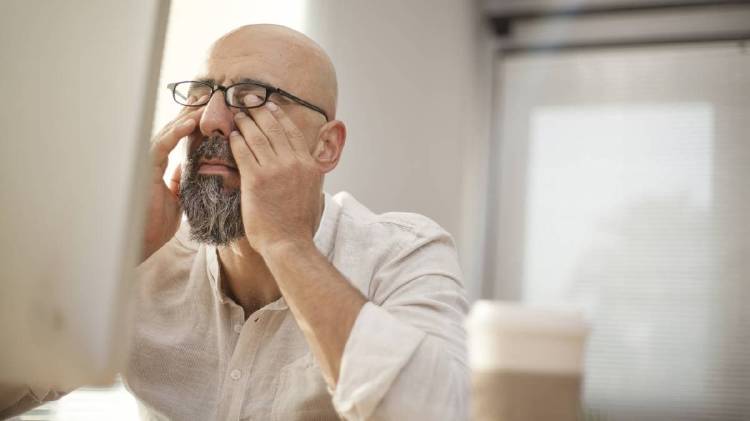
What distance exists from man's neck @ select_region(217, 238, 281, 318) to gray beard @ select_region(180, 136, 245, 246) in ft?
0.10

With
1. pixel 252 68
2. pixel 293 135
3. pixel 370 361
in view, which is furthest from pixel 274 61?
pixel 370 361

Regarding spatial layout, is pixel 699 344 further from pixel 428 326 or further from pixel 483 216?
pixel 428 326

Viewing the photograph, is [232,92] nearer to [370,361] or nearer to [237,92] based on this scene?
[237,92]

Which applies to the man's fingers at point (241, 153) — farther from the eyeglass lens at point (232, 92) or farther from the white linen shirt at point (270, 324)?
the white linen shirt at point (270, 324)

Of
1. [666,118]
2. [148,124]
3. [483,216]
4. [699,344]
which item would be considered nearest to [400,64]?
[483,216]

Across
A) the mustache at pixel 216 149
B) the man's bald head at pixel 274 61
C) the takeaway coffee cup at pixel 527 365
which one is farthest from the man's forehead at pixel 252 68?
the takeaway coffee cup at pixel 527 365

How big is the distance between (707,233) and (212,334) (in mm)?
1728

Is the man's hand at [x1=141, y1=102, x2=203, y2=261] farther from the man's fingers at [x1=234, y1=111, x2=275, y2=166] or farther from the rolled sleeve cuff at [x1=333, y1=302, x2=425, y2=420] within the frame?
the rolled sleeve cuff at [x1=333, y1=302, x2=425, y2=420]

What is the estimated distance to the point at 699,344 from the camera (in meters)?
2.28

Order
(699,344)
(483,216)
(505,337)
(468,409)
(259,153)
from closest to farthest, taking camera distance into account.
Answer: (505,337) < (468,409) < (259,153) < (699,344) < (483,216)

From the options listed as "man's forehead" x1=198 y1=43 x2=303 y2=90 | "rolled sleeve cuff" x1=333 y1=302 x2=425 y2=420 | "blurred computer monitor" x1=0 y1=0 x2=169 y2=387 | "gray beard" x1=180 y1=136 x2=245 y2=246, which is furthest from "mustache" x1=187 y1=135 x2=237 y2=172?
"blurred computer monitor" x1=0 y1=0 x2=169 y2=387

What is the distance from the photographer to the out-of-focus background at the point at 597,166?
2.28 m

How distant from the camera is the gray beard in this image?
110 cm

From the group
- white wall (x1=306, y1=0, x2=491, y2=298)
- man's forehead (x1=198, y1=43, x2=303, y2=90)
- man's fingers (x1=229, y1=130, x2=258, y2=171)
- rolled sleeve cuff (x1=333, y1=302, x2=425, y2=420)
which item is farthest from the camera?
white wall (x1=306, y1=0, x2=491, y2=298)
